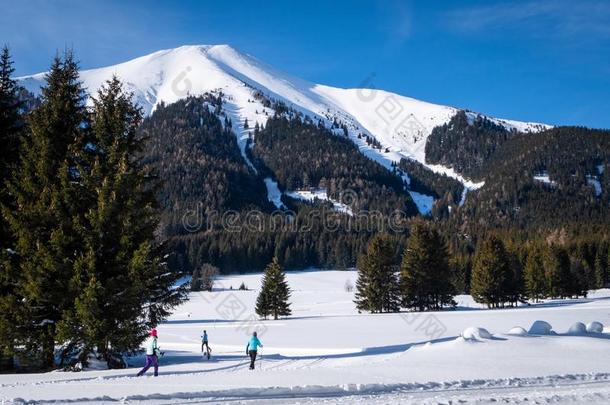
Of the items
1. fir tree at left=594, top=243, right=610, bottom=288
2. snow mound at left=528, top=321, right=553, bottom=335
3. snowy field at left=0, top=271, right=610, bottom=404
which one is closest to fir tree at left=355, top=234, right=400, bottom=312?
snowy field at left=0, top=271, right=610, bottom=404

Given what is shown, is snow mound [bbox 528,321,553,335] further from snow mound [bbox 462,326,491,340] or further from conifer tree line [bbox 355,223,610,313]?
conifer tree line [bbox 355,223,610,313]

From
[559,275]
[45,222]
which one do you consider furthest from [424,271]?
[45,222]

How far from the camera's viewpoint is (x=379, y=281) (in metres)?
58.0

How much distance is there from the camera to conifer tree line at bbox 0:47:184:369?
18391 mm

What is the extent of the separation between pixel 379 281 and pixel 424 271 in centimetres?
513

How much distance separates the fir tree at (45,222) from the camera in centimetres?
1855

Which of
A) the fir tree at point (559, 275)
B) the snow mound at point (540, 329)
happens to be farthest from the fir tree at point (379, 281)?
the snow mound at point (540, 329)

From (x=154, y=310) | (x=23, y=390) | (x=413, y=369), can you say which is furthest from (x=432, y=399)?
(x=154, y=310)

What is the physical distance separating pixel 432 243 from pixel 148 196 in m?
42.5

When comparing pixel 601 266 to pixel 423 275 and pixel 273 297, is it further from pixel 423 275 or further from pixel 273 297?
pixel 273 297

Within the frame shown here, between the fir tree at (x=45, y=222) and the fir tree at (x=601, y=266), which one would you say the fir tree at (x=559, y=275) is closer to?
the fir tree at (x=601, y=266)

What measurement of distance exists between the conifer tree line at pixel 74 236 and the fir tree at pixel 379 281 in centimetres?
3864

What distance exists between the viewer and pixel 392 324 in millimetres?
42281

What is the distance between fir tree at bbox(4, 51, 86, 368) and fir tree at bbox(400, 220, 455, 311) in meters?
43.0
